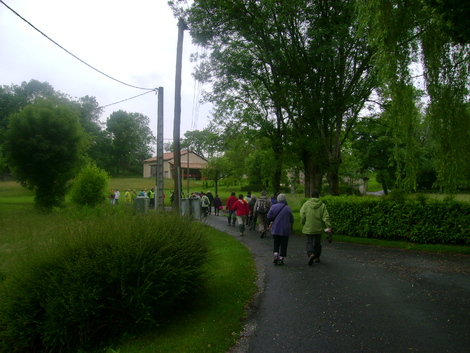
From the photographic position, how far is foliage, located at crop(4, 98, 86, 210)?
24984 millimetres

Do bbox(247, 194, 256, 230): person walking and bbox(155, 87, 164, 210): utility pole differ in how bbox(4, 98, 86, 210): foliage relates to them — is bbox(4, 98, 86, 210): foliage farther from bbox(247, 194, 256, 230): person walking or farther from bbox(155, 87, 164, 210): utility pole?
bbox(247, 194, 256, 230): person walking

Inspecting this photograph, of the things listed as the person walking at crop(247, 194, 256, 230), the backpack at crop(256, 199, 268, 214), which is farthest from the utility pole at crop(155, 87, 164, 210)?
the person walking at crop(247, 194, 256, 230)

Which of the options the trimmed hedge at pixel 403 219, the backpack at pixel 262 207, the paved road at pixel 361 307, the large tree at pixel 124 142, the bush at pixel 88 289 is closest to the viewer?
the paved road at pixel 361 307

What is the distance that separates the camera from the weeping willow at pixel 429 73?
1004 centimetres

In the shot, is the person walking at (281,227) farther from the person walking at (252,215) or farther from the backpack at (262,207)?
the person walking at (252,215)

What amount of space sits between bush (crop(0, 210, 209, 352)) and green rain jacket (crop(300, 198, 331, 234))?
4.31m

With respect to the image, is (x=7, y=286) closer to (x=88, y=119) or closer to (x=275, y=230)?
(x=275, y=230)

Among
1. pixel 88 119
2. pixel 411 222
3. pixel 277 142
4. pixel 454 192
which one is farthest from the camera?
pixel 88 119

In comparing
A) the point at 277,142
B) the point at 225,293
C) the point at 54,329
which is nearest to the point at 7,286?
the point at 54,329

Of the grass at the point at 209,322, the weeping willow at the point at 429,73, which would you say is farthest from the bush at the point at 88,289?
the weeping willow at the point at 429,73

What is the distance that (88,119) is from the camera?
7212 cm

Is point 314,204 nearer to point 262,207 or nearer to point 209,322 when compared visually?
point 209,322

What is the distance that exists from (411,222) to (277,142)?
13464 millimetres

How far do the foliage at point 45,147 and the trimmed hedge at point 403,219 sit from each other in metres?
19.0
